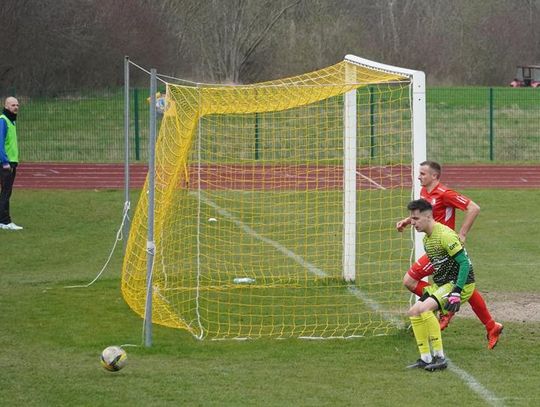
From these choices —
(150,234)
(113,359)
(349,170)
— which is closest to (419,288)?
(150,234)

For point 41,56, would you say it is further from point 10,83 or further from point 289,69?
point 289,69

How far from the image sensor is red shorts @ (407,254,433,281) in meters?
10.1

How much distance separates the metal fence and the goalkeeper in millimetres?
20628

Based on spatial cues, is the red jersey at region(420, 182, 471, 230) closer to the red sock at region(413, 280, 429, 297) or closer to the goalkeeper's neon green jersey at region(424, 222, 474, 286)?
the red sock at region(413, 280, 429, 297)

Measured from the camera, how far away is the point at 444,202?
10.5 meters

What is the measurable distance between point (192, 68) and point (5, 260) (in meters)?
36.9

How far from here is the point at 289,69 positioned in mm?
50281

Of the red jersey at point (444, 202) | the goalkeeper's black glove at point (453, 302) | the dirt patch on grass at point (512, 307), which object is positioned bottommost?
the dirt patch on grass at point (512, 307)

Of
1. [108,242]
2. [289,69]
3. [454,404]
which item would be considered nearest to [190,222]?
[108,242]

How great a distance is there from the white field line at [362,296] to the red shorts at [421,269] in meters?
0.90

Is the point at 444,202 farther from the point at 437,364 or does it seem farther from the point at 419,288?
the point at 437,364

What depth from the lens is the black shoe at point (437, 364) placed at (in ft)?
30.3

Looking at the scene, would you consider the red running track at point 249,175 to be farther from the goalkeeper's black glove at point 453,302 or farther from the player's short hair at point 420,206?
the goalkeeper's black glove at point 453,302

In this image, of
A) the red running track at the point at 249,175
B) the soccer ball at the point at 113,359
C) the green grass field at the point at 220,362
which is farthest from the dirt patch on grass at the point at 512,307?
the red running track at the point at 249,175
